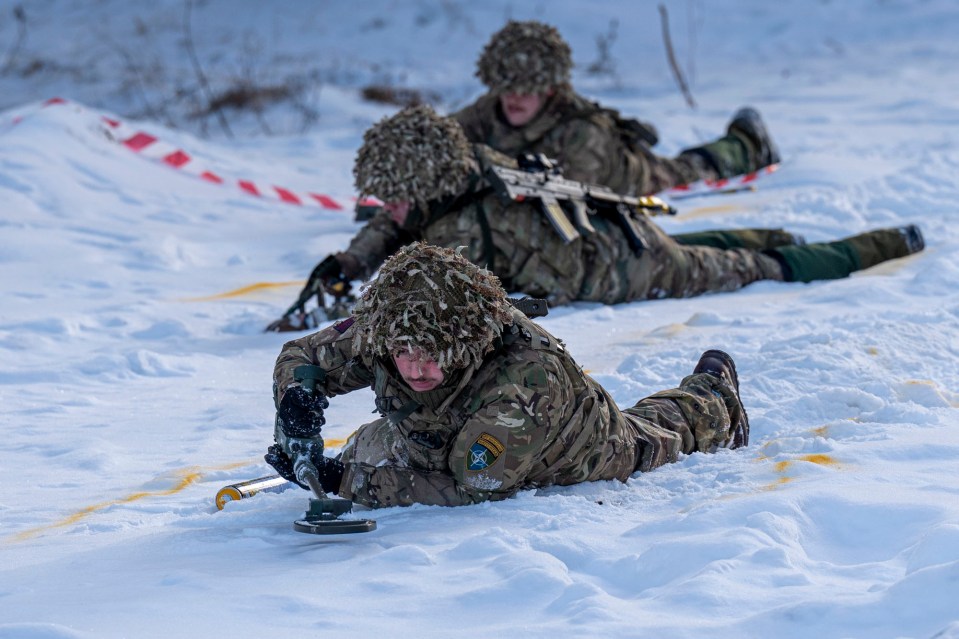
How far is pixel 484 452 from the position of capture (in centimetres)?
326

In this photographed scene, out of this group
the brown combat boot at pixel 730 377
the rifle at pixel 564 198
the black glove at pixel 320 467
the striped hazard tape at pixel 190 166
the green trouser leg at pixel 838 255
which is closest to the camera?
the black glove at pixel 320 467

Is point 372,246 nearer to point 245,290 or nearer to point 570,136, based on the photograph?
point 245,290

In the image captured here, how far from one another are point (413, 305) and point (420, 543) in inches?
22.1

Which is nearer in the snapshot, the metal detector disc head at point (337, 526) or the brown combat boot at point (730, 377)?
the metal detector disc head at point (337, 526)

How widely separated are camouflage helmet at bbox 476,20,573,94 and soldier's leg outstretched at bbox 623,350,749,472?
3.41 meters

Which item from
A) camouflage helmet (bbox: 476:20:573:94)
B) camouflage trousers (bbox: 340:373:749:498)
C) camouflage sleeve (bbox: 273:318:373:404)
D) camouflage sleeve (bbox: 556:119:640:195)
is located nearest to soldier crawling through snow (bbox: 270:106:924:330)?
camouflage sleeve (bbox: 556:119:640:195)

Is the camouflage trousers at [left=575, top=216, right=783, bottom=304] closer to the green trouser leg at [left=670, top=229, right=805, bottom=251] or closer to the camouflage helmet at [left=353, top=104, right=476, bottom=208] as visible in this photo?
the green trouser leg at [left=670, top=229, right=805, bottom=251]

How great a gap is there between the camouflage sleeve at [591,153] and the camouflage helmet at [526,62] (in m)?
0.27

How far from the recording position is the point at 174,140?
10.3 metres

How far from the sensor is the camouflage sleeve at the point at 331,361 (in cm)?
347

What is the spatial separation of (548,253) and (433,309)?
110 inches

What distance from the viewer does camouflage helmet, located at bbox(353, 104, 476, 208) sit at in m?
5.41

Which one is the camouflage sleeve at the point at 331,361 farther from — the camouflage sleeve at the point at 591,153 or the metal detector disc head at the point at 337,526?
the camouflage sleeve at the point at 591,153

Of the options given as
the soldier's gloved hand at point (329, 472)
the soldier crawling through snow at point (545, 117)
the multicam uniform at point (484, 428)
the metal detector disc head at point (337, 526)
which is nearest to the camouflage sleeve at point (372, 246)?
the soldier crawling through snow at point (545, 117)
